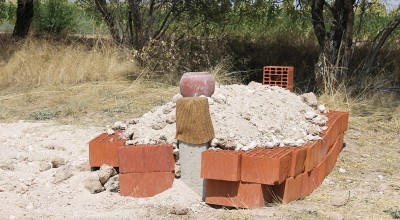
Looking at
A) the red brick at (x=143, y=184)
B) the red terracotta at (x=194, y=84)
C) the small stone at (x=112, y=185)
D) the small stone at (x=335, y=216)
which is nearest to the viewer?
the small stone at (x=335, y=216)

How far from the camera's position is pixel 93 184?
5207 mm

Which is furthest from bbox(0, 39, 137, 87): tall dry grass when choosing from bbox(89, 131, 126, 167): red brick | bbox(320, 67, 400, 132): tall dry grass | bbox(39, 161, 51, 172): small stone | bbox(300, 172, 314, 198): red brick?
bbox(300, 172, 314, 198): red brick

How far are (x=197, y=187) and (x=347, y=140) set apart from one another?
9.05 feet

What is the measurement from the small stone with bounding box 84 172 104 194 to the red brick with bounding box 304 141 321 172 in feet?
5.29

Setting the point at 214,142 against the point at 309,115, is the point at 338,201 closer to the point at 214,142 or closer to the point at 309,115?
the point at 214,142

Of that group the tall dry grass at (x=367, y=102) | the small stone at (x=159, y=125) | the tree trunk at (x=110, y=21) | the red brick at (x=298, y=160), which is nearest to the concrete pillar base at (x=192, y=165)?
the small stone at (x=159, y=125)

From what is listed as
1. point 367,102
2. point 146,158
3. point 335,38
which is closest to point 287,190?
point 146,158

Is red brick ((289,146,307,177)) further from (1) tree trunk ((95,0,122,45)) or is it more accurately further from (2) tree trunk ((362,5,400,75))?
(1) tree trunk ((95,0,122,45))

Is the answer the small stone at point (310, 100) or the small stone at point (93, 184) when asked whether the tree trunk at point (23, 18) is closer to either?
the small stone at point (310, 100)

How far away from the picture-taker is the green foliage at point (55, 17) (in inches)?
625

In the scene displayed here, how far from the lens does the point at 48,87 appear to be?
392 inches

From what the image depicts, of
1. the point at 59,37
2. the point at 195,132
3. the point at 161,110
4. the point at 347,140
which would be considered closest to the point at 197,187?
the point at 195,132

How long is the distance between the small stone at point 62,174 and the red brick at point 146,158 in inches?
24.1

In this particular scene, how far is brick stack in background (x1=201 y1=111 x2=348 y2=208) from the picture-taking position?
467 centimetres
